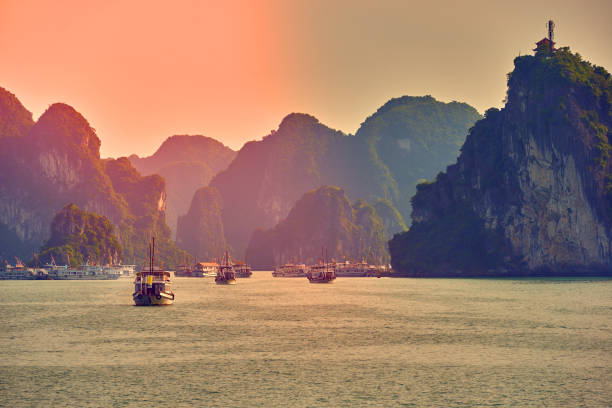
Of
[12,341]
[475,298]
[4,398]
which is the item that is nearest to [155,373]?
[4,398]

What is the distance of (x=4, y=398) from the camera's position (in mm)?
39375

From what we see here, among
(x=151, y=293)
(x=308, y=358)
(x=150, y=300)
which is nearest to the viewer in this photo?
(x=308, y=358)

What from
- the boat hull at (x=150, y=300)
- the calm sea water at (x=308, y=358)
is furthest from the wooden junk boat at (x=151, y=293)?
the calm sea water at (x=308, y=358)

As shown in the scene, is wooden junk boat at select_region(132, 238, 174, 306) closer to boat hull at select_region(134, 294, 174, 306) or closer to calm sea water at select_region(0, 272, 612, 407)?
boat hull at select_region(134, 294, 174, 306)

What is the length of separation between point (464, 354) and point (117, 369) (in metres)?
27.7

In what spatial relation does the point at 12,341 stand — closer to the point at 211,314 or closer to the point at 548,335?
the point at 211,314

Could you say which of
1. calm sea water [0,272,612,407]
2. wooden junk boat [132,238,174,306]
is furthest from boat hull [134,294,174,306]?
calm sea water [0,272,612,407]

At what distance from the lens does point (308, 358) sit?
5403cm

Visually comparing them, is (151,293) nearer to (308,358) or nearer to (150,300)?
(150,300)

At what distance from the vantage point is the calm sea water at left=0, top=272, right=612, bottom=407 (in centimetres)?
4038

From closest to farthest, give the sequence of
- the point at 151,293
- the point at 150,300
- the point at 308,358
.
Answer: the point at 308,358, the point at 150,300, the point at 151,293

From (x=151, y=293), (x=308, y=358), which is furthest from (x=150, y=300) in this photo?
(x=308, y=358)

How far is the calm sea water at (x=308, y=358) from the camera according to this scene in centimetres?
4038

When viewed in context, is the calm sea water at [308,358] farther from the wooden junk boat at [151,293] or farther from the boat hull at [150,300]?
the wooden junk boat at [151,293]
